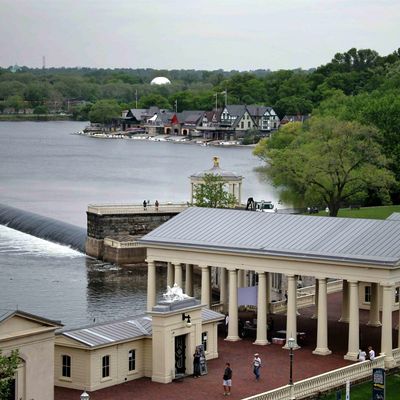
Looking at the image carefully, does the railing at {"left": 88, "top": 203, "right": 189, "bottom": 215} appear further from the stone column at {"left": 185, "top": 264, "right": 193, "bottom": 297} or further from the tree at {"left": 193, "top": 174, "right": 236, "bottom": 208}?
the stone column at {"left": 185, "top": 264, "right": 193, "bottom": 297}

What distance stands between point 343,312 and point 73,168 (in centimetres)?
13374

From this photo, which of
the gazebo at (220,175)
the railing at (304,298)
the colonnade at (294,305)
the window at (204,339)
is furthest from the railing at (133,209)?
the window at (204,339)

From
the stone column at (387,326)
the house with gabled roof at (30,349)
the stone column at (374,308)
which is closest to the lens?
the house with gabled roof at (30,349)

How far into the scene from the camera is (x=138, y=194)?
14200 centimetres

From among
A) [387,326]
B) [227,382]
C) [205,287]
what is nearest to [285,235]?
[205,287]

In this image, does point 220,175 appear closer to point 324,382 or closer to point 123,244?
point 123,244

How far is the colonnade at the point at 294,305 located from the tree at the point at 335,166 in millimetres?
35854

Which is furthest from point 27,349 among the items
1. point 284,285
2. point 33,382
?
point 284,285

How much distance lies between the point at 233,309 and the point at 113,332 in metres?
8.54

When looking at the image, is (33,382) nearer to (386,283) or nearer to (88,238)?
(386,283)

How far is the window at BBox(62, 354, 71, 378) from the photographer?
45.0 m

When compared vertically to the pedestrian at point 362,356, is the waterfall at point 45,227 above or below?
below

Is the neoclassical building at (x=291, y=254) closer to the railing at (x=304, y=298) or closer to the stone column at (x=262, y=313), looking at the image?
the stone column at (x=262, y=313)

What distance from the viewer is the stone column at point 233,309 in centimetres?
5353
